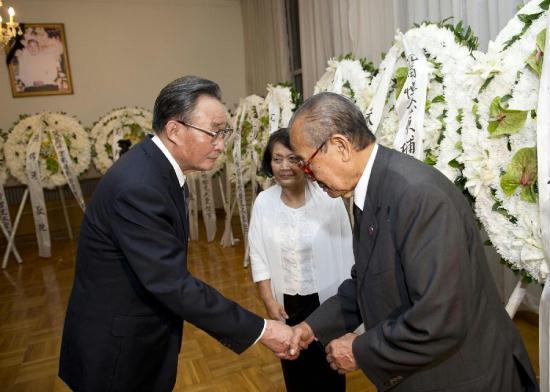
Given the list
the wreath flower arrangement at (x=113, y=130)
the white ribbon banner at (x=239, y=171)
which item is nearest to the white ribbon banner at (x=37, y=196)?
the wreath flower arrangement at (x=113, y=130)

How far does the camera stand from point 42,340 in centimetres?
352

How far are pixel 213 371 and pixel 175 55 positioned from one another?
643 cm

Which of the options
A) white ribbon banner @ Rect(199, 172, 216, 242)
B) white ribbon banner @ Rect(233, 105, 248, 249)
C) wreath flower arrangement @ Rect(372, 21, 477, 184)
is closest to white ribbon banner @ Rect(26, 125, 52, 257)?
white ribbon banner @ Rect(199, 172, 216, 242)

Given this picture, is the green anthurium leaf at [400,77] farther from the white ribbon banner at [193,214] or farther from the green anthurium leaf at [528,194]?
the white ribbon banner at [193,214]

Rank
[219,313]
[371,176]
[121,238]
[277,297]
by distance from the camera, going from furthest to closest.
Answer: [277,297] → [219,313] → [121,238] → [371,176]

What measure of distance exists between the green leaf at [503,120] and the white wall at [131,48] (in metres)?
7.14

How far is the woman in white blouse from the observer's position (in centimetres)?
200

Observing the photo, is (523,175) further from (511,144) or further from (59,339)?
A: (59,339)

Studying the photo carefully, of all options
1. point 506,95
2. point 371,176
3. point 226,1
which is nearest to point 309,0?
point 226,1

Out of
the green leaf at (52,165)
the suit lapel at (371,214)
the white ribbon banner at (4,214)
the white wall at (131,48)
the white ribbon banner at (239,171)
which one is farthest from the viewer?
the white wall at (131,48)

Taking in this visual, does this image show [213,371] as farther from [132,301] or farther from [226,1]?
[226,1]

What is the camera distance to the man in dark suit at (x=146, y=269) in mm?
1409

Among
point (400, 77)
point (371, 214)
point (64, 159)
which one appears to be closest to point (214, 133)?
point (371, 214)

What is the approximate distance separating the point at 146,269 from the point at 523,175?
1269mm
